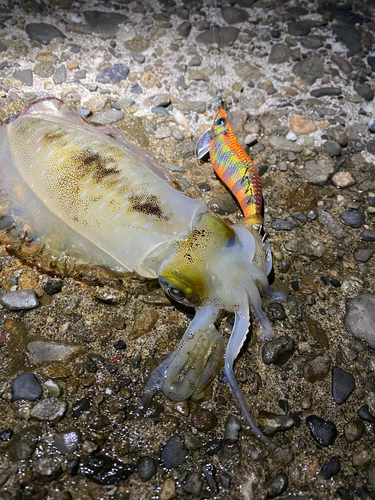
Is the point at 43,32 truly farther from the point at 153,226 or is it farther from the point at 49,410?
the point at 49,410

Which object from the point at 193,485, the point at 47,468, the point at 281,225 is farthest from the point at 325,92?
the point at 47,468

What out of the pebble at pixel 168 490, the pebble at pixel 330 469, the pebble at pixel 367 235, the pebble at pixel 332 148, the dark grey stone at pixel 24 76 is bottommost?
the pebble at pixel 168 490

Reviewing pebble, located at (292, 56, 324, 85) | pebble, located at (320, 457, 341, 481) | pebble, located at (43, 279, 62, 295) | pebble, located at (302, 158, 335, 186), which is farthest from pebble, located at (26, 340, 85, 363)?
pebble, located at (292, 56, 324, 85)

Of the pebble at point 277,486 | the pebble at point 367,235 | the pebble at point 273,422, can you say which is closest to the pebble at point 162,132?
the pebble at point 367,235

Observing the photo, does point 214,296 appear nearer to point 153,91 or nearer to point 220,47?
point 153,91

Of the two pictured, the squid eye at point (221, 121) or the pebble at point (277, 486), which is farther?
the squid eye at point (221, 121)

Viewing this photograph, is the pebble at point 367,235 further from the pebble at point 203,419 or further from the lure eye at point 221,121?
the pebble at point 203,419
